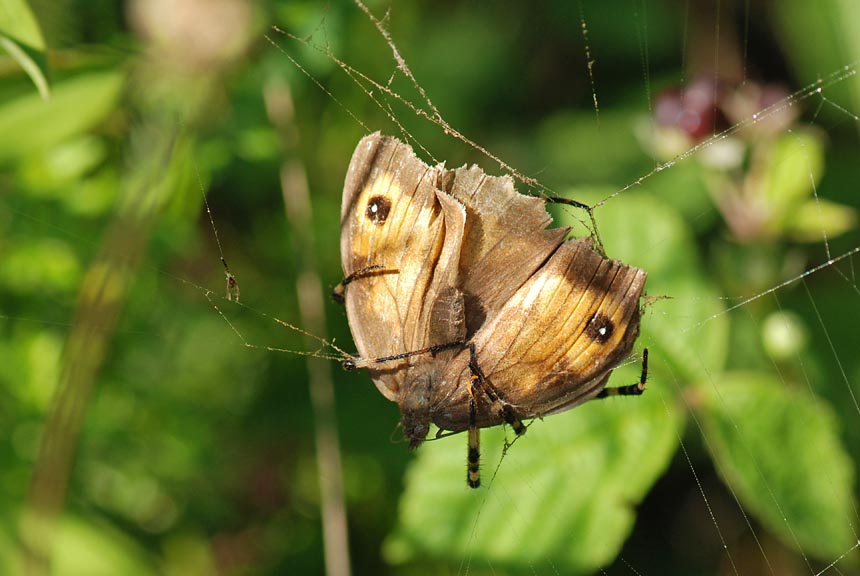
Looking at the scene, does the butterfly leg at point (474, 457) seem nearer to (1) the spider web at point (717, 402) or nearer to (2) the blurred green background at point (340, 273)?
(1) the spider web at point (717, 402)

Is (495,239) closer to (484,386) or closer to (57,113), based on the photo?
(484,386)

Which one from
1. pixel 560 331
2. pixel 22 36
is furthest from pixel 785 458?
pixel 22 36

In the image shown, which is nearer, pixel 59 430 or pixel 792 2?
pixel 59 430

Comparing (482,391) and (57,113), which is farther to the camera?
(57,113)

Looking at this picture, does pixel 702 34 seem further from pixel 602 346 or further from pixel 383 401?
pixel 602 346

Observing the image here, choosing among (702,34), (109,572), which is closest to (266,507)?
(109,572)
